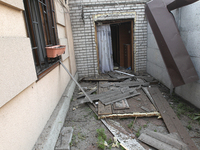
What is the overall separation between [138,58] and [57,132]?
4811 millimetres

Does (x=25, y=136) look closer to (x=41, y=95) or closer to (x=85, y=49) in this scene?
(x=41, y=95)

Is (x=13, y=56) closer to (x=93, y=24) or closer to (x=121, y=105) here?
(x=121, y=105)

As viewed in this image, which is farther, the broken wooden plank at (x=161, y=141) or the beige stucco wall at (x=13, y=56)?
the broken wooden plank at (x=161, y=141)

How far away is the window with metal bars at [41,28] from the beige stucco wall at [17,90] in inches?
15.9

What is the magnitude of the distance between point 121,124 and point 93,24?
14.0ft

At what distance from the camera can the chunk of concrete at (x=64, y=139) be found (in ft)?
7.62

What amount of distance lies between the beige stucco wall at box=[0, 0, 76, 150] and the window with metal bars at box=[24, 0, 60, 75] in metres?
0.40

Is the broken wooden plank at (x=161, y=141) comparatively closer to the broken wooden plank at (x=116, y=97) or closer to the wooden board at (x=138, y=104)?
the wooden board at (x=138, y=104)

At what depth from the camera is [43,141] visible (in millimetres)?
2016

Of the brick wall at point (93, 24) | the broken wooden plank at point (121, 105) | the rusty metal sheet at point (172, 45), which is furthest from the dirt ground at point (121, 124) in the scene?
the brick wall at point (93, 24)

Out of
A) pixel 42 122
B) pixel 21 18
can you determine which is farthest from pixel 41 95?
pixel 21 18

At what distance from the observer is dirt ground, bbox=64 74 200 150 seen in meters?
2.53

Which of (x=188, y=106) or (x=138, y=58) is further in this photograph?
(x=138, y=58)

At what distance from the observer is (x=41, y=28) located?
2.81 m
